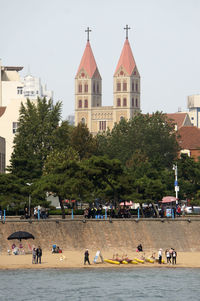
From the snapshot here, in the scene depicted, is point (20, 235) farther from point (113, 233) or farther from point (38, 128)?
point (38, 128)

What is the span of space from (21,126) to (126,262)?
4510 centimetres

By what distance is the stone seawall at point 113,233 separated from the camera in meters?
88.1

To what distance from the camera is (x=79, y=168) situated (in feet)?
307

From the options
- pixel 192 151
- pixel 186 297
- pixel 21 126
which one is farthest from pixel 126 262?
pixel 192 151

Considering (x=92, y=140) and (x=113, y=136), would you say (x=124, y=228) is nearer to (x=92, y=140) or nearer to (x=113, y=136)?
(x=92, y=140)

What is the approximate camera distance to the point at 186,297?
70750 mm

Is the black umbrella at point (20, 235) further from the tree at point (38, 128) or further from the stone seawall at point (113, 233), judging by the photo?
the tree at point (38, 128)

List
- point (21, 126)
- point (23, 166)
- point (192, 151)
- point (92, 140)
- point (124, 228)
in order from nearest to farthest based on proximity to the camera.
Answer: point (124, 228)
point (23, 166)
point (21, 126)
point (92, 140)
point (192, 151)

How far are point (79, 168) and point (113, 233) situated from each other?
8565mm

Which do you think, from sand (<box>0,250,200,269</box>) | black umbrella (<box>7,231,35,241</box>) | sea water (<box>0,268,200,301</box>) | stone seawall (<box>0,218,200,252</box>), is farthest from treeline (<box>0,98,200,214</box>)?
sea water (<box>0,268,200,301</box>)

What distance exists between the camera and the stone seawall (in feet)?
289

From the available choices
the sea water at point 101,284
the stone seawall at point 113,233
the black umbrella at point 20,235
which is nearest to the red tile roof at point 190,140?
the stone seawall at point 113,233

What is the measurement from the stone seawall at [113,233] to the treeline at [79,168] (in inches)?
147

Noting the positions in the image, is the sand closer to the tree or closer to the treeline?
the treeline
